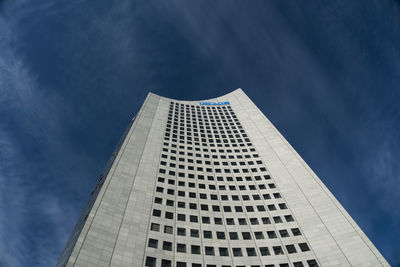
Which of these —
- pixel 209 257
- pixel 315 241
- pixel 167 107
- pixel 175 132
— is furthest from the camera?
pixel 167 107

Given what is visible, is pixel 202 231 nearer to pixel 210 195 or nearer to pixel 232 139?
pixel 210 195

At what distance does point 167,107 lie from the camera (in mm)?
70500

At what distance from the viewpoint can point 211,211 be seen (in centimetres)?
3919

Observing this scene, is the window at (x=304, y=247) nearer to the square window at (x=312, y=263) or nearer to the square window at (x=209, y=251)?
the square window at (x=312, y=263)

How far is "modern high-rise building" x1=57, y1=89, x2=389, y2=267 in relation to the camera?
1245 inches

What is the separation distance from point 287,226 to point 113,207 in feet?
81.7

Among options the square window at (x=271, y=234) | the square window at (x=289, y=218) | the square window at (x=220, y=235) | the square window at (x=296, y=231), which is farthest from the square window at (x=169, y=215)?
the square window at (x=296, y=231)

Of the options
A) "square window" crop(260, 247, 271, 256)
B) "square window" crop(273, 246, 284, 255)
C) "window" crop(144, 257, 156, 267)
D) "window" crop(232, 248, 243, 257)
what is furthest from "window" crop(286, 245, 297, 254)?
"window" crop(144, 257, 156, 267)

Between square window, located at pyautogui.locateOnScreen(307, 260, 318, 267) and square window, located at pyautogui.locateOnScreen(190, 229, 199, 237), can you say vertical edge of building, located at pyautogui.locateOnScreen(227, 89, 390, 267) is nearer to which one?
square window, located at pyautogui.locateOnScreen(307, 260, 318, 267)

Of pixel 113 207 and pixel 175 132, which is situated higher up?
pixel 175 132

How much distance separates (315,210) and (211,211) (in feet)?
53.2

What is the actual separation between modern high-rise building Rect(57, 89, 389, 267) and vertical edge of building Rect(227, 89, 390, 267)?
A: 136mm

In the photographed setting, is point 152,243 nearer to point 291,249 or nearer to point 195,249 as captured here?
point 195,249

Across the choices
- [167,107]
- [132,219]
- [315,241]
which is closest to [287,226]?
[315,241]
